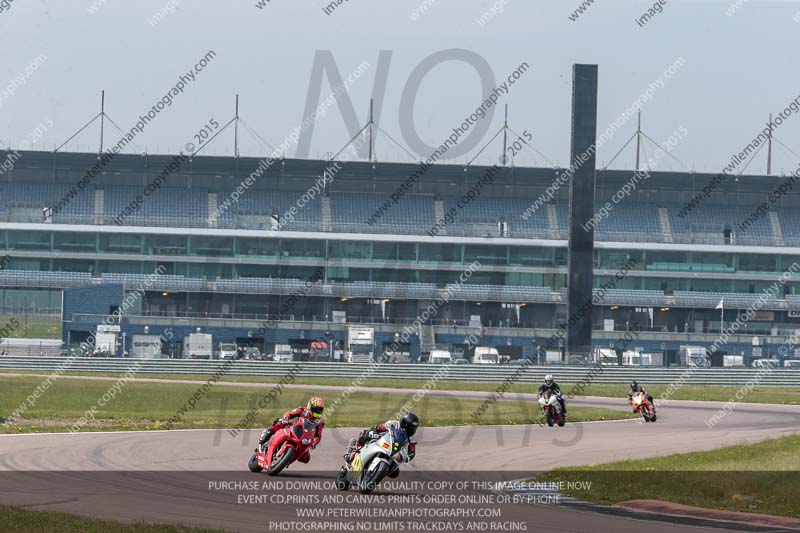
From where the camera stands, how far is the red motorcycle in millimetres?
19000

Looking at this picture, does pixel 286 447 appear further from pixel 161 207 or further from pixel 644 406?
pixel 161 207

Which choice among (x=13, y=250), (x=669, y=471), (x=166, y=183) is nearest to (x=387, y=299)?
(x=166, y=183)

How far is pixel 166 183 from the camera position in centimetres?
9781

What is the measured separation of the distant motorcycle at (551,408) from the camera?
33.8 metres

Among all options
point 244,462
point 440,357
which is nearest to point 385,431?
point 244,462

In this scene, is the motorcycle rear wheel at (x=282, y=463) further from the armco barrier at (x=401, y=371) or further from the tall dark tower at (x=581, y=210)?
the tall dark tower at (x=581, y=210)

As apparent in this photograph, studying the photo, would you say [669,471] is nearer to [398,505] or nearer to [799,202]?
[398,505]

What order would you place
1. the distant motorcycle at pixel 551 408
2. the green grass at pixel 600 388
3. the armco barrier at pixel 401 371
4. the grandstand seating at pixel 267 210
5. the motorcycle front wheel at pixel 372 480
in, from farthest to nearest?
the grandstand seating at pixel 267 210
the armco barrier at pixel 401 371
the green grass at pixel 600 388
the distant motorcycle at pixel 551 408
the motorcycle front wheel at pixel 372 480

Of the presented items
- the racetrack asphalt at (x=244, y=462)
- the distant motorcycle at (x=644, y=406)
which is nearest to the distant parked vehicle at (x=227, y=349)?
the distant motorcycle at (x=644, y=406)

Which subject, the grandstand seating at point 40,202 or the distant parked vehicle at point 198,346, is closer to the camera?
the distant parked vehicle at point 198,346

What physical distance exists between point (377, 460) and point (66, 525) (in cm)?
526

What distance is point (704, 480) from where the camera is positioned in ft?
62.1

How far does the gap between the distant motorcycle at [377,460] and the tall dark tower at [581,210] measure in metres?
51.5

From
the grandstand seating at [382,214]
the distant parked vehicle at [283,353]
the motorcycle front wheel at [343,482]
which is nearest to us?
the motorcycle front wheel at [343,482]
